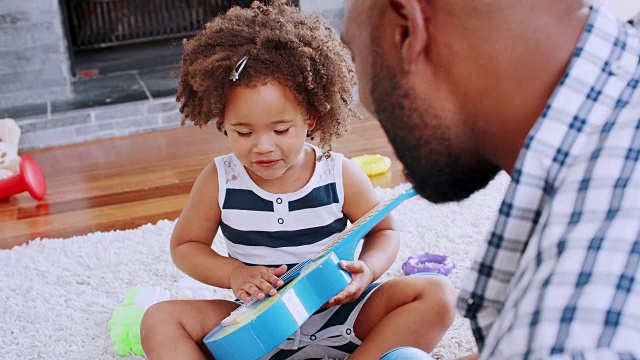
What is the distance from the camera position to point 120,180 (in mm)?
2125

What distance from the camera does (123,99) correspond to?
2.51 meters

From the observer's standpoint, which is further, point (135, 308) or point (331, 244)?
point (135, 308)

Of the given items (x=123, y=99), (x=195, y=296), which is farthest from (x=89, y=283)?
Result: (x=123, y=99)

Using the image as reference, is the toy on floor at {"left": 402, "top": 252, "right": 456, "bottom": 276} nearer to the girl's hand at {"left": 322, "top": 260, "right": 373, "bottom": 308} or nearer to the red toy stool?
the girl's hand at {"left": 322, "top": 260, "right": 373, "bottom": 308}

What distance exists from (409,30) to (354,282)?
23.8 inches

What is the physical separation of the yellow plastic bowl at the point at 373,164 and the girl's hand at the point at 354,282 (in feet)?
2.71

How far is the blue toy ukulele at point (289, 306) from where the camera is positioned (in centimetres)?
106

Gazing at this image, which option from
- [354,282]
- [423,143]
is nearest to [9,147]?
[354,282]

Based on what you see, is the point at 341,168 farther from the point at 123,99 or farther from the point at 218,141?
the point at 123,99

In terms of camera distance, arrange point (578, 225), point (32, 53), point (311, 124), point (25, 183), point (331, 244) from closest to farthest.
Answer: point (578, 225) → point (331, 244) → point (311, 124) → point (25, 183) → point (32, 53)

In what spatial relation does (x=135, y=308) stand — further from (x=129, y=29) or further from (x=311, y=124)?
(x=129, y=29)

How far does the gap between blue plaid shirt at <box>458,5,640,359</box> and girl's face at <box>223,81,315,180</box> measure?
2.04 ft

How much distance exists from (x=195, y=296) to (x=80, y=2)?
163cm

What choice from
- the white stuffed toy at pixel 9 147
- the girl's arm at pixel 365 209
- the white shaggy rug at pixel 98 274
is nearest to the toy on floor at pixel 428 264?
the white shaggy rug at pixel 98 274
